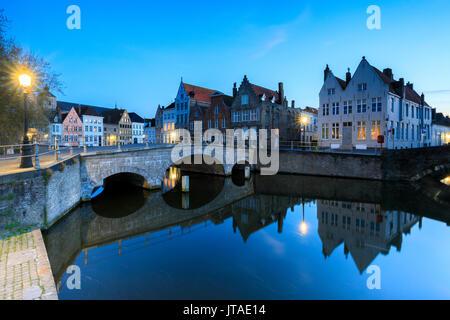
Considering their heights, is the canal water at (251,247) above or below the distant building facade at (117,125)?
below

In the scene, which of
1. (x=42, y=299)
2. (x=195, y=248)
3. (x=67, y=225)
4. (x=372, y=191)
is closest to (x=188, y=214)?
(x=195, y=248)

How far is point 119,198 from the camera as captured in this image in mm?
19672

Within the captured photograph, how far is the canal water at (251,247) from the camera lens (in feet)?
25.8

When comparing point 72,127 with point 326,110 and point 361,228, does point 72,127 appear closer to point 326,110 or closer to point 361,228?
point 326,110

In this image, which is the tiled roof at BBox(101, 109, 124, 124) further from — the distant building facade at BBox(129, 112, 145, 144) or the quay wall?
the quay wall

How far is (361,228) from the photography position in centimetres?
1381

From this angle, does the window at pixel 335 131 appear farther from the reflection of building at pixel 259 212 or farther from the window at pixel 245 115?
the reflection of building at pixel 259 212

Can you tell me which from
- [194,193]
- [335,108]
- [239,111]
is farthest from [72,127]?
[335,108]

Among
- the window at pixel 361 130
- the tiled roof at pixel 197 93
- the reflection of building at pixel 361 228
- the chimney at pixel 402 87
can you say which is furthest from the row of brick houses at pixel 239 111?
the reflection of building at pixel 361 228

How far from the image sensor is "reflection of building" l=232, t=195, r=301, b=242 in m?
14.4

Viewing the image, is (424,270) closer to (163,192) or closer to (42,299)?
(42,299)

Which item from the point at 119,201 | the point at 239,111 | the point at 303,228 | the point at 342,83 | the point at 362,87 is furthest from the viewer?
the point at 239,111

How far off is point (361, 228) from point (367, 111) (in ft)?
81.3
